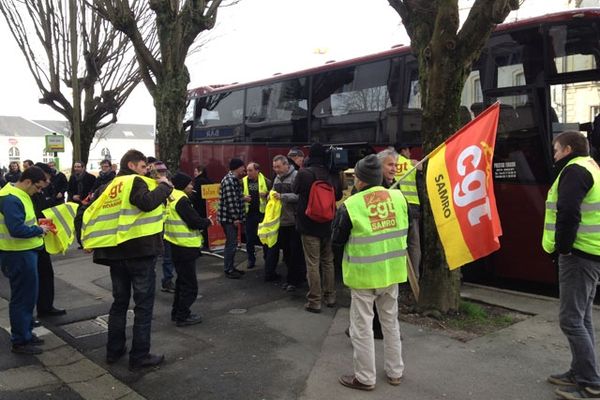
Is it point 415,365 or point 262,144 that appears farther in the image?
point 262,144

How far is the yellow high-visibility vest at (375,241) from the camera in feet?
12.8

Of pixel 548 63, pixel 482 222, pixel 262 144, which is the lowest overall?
pixel 482 222

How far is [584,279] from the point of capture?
3.68 metres

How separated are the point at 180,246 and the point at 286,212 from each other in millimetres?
2041

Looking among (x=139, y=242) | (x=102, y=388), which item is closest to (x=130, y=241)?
(x=139, y=242)

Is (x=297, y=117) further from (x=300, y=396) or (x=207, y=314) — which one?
(x=300, y=396)

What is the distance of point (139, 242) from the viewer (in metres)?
4.52

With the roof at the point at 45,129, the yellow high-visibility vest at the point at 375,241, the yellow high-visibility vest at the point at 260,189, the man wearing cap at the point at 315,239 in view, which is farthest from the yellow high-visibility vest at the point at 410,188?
the roof at the point at 45,129

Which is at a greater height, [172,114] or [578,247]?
[172,114]

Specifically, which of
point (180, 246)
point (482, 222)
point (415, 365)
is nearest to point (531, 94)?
point (482, 222)

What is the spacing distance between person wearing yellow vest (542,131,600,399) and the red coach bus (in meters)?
2.78

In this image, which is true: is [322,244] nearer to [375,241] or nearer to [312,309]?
[312,309]

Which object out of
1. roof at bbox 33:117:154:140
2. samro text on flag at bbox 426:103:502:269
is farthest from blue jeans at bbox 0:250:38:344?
roof at bbox 33:117:154:140

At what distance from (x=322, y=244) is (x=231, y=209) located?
7.16ft
